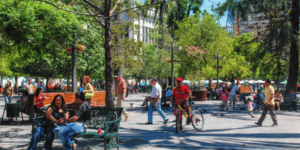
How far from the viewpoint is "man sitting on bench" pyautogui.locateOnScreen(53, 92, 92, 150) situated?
6.20 metres

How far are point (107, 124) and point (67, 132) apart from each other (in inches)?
31.4

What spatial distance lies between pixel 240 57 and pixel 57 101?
146 ft

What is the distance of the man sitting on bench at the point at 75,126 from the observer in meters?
6.20

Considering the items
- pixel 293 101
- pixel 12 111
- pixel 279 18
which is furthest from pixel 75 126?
pixel 279 18

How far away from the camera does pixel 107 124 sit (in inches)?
256

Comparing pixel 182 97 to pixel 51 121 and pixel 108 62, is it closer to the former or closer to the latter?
pixel 108 62

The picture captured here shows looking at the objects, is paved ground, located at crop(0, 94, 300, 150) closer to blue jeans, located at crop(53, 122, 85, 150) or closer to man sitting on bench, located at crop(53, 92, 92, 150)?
man sitting on bench, located at crop(53, 92, 92, 150)

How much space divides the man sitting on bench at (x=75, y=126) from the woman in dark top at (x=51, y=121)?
8.5 inches

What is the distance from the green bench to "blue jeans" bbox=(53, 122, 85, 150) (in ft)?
0.50

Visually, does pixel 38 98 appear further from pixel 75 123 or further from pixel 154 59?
pixel 154 59

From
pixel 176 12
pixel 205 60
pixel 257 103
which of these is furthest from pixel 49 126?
pixel 176 12

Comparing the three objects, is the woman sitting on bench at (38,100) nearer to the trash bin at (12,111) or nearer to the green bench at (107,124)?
the trash bin at (12,111)

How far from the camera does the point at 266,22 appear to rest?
20047mm

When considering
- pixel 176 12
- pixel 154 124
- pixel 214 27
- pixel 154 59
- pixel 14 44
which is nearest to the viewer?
pixel 14 44
